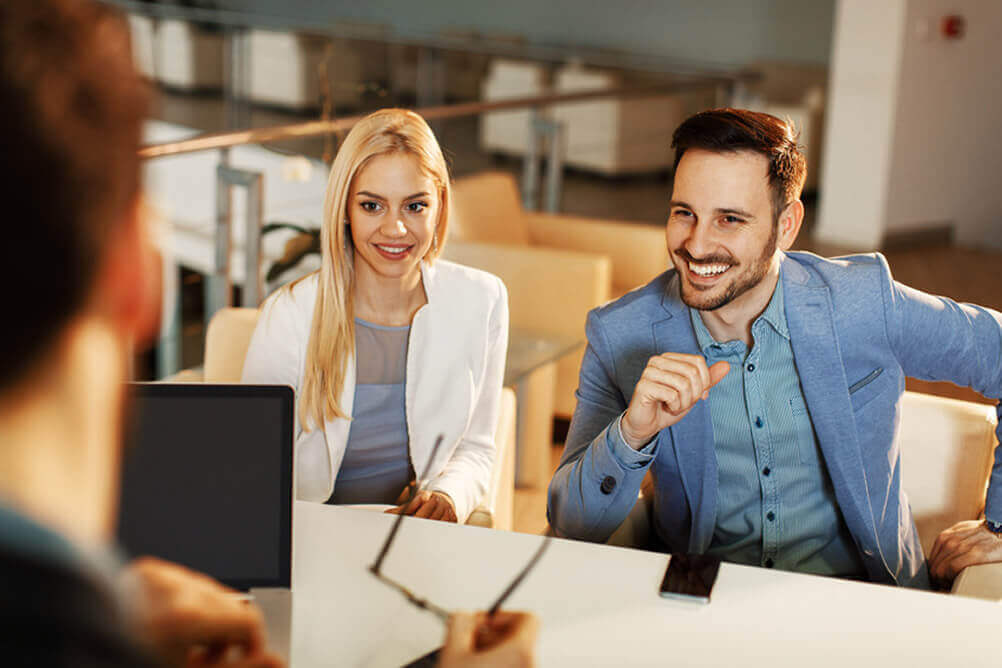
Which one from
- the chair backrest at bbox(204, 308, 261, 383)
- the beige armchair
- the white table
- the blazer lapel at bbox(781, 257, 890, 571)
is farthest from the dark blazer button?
the chair backrest at bbox(204, 308, 261, 383)

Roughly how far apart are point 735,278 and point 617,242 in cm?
Result: 256

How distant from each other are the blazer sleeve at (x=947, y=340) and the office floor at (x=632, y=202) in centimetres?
276

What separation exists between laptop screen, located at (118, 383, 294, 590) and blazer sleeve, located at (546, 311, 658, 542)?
22.1 inches

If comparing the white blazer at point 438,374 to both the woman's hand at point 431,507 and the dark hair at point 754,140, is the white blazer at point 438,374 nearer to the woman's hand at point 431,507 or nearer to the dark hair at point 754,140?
the woman's hand at point 431,507

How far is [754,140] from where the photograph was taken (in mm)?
1617

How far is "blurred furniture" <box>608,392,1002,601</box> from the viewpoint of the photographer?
5.87 ft

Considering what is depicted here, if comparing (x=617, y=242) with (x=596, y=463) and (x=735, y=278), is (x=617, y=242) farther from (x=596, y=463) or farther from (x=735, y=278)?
(x=596, y=463)

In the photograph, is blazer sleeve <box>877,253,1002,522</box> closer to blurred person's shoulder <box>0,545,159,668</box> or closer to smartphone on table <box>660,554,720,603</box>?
smartphone on table <box>660,554,720,603</box>

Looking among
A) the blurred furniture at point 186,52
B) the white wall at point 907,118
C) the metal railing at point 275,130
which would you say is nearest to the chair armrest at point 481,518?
the metal railing at point 275,130

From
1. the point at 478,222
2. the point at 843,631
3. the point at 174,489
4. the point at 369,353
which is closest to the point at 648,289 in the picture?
the point at 369,353

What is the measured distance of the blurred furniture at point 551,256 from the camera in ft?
11.5

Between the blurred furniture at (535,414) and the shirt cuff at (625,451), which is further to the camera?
the blurred furniture at (535,414)

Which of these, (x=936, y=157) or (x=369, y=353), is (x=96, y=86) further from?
(x=936, y=157)

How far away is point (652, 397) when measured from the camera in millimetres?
1445
